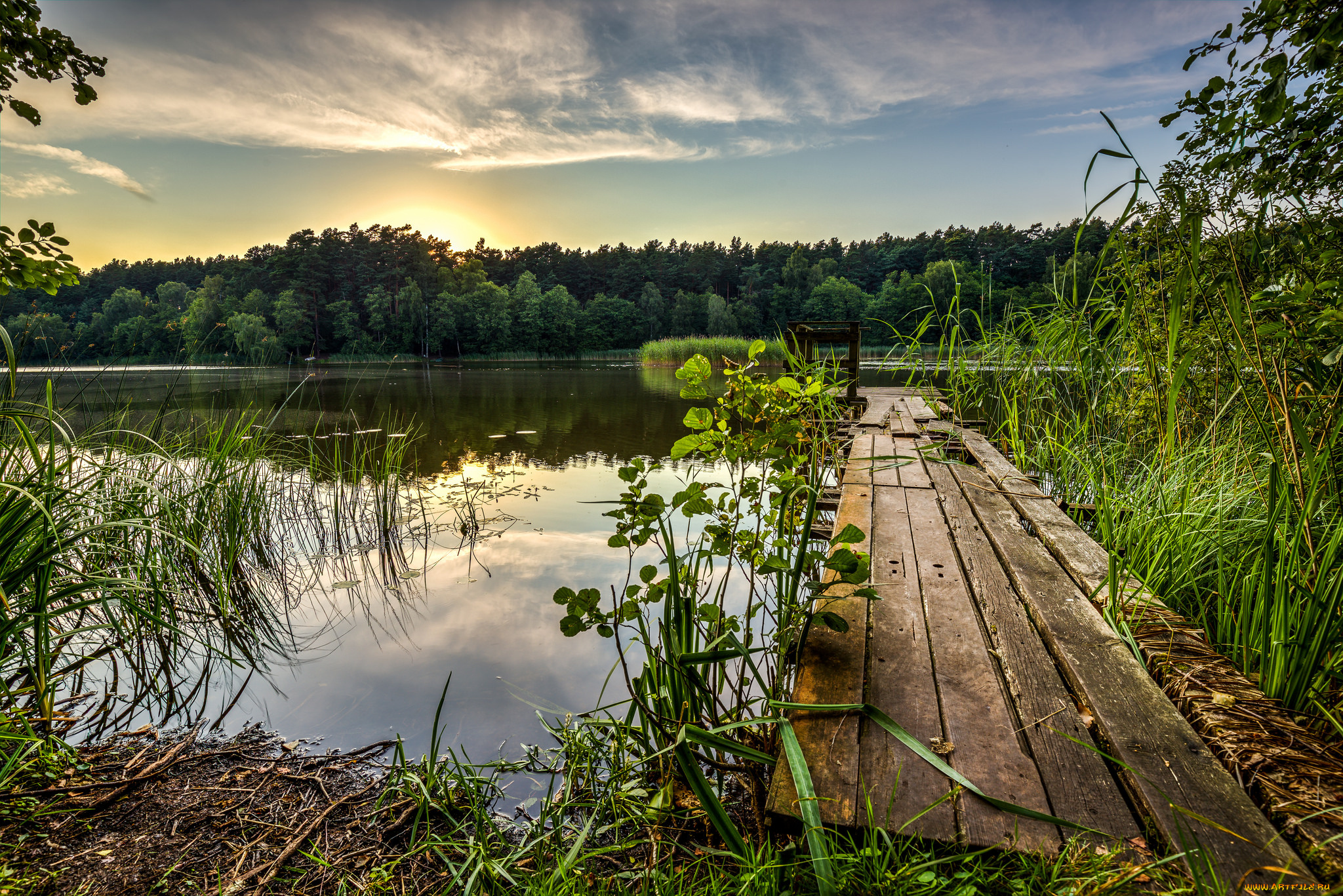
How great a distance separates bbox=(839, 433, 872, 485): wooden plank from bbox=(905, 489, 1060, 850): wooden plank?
1.05 m

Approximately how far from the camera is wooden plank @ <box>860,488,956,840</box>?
0.88 metres

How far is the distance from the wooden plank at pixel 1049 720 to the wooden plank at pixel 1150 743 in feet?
0.11

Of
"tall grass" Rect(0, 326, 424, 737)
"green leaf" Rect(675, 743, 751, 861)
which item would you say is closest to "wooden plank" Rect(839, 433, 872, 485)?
"green leaf" Rect(675, 743, 751, 861)

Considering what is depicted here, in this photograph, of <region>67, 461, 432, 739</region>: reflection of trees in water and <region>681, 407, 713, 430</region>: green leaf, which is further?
<region>67, 461, 432, 739</region>: reflection of trees in water

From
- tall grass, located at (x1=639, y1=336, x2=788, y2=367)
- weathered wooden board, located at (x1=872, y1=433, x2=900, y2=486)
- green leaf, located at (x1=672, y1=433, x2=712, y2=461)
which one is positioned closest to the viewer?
green leaf, located at (x1=672, y1=433, x2=712, y2=461)

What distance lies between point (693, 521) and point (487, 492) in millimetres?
2565

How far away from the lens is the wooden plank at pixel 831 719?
90 cm

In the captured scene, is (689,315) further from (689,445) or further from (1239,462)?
(689,445)

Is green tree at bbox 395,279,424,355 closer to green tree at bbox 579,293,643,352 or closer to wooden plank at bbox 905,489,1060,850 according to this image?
green tree at bbox 579,293,643,352

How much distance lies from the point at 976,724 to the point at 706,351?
2047 centimetres

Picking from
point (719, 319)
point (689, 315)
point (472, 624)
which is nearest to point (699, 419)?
point (472, 624)

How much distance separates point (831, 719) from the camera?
1.11 metres

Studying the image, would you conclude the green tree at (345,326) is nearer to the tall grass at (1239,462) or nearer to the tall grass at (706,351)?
the tall grass at (706,351)

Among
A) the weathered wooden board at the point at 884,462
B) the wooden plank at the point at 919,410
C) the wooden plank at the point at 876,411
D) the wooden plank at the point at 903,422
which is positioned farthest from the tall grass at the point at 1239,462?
the wooden plank at the point at 876,411
